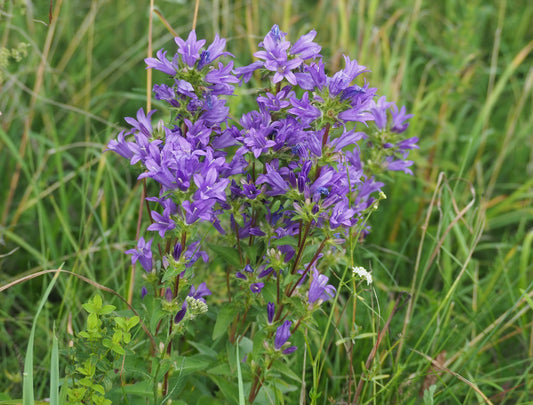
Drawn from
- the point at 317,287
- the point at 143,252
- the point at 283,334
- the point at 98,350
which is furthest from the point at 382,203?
the point at 98,350

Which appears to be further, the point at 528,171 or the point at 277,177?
the point at 528,171

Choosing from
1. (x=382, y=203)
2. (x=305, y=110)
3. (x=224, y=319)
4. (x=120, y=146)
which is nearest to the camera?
(x=305, y=110)

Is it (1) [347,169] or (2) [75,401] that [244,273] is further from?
(2) [75,401]

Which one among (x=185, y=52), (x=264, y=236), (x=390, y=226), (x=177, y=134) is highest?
(x=185, y=52)

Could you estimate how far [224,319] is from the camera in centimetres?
187

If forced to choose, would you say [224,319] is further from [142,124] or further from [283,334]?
[142,124]

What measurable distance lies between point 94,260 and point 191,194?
1.36 m

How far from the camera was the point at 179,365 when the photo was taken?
1802mm

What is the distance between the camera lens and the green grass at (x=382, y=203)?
7.30ft

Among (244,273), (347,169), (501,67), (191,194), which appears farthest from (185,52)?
(501,67)

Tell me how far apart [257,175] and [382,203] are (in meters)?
1.59

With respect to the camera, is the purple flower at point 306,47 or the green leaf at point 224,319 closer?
the purple flower at point 306,47

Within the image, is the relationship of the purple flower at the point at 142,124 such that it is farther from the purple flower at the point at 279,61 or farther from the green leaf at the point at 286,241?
A: the green leaf at the point at 286,241

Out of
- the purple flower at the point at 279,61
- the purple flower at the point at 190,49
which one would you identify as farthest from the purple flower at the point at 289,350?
the purple flower at the point at 190,49
